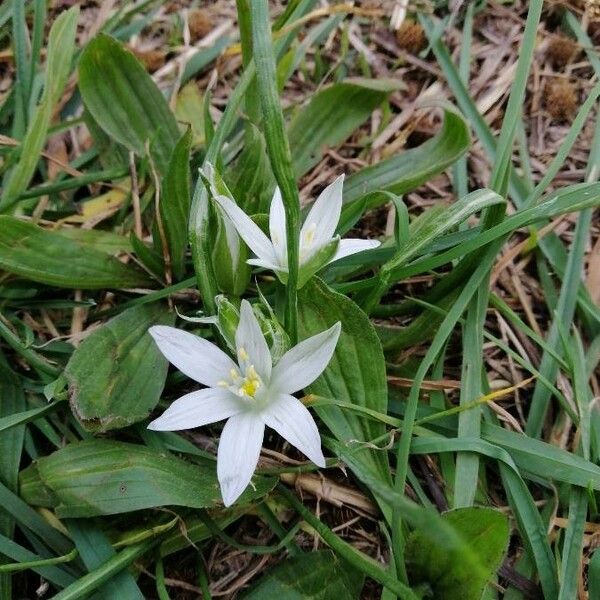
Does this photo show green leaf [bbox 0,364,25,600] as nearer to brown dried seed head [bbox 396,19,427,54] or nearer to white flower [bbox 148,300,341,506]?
white flower [bbox 148,300,341,506]

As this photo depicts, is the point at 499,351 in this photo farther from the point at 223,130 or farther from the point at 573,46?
the point at 573,46

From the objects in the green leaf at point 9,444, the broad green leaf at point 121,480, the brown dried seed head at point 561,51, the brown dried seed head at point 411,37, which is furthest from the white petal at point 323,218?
the brown dried seed head at point 561,51

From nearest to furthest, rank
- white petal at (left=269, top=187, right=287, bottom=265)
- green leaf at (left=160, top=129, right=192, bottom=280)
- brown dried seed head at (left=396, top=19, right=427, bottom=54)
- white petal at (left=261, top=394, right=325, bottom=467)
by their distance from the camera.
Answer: white petal at (left=261, top=394, right=325, bottom=467), white petal at (left=269, top=187, right=287, bottom=265), green leaf at (left=160, top=129, right=192, bottom=280), brown dried seed head at (left=396, top=19, right=427, bottom=54)

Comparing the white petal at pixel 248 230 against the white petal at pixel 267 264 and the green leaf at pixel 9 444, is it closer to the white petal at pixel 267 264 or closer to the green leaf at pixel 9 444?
the white petal at pixel 267 264

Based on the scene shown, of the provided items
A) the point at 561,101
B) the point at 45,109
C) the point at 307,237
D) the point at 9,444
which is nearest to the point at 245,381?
the point at 307,237

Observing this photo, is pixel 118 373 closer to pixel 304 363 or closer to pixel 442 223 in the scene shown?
pixel 304 363

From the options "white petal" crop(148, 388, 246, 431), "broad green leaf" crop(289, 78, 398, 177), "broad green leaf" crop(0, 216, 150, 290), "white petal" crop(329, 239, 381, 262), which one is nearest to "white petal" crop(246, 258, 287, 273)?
"white petal" crop(329, 239, 381, 262)
